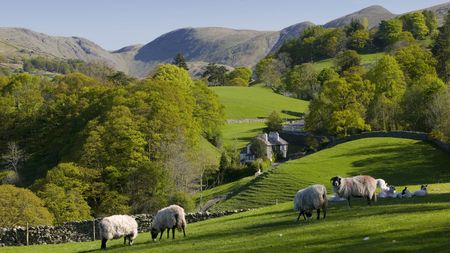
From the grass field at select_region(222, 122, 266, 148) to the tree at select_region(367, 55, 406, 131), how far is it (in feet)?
95.9

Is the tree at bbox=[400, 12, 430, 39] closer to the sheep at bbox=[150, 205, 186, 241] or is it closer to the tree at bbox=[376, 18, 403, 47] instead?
the tree at bbox=[376, 18, 403, 47]

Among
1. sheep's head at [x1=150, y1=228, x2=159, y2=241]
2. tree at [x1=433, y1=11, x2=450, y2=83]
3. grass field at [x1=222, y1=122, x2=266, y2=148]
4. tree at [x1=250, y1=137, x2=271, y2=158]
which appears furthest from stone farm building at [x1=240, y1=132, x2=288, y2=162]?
sheep's head at [x1=150, y1=228, x2=159, y2=241]

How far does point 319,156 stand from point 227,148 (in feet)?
116

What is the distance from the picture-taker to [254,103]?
162375mm

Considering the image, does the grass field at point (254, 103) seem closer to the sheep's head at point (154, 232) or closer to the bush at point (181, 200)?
the bush at point (181, 200)

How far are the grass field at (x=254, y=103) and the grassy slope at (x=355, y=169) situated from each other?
258ft

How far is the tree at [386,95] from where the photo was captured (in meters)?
93.2

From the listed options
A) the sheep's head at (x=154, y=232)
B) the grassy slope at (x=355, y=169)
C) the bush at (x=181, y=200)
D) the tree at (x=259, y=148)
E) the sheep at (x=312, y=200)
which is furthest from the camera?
the tree at (x=259, y=148)

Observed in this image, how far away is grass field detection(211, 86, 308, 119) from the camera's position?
503ft

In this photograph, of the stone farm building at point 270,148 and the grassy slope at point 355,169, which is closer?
the grassy slope at point 355,169

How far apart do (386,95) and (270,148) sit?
23.4 meters

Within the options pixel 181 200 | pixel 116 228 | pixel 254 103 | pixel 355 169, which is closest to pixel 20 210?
pixel 181 200

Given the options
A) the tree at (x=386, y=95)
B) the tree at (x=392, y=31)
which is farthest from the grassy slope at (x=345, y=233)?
the tree at (x=392, y=31)

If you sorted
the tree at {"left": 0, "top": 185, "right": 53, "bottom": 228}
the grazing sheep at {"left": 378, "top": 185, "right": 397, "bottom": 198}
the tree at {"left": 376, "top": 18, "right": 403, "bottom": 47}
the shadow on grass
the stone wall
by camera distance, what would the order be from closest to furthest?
the grazing sheep at {"left": 378, "top": 185, "right": 397, "bottom": 198}, the stone wall, the tree at {"left": 0, "top": 185, "right": 53, "bottom": 228}, the shadow on grass, the tree at {"left": 376, "top": 18, "right": 403, "bottom": 47}
